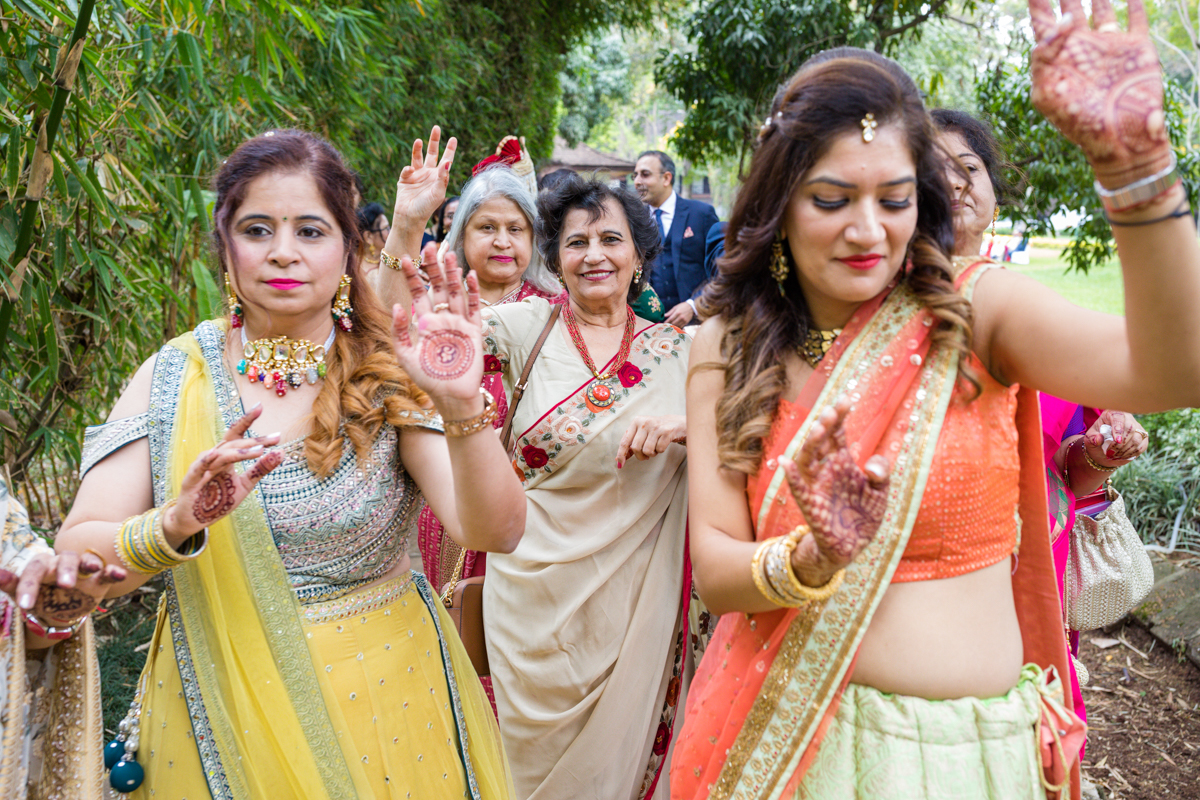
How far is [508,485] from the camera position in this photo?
4.74ft

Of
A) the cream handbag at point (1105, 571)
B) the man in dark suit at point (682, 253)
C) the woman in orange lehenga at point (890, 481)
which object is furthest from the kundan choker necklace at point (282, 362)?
the man in dark suit at point (682, 253)

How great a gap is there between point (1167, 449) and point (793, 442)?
15.0ft

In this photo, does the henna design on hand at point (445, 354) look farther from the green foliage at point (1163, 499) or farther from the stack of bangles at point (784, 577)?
the green foliage at point (1163, 499)

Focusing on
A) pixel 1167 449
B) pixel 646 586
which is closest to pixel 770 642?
pixel 646 586

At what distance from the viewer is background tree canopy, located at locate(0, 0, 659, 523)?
2.26 m

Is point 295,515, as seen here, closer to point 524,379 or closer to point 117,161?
point 524,379

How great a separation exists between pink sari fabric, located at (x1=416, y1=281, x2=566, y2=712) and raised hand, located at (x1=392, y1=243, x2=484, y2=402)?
148 cm

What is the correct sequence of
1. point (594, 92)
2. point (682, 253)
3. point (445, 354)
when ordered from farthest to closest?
point (594, 92) < point (682, 253) < point (445, 354)

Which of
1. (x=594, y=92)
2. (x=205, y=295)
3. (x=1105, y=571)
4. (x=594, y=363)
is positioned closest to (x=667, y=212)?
(x=594, y=363)

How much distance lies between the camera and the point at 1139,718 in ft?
11.4

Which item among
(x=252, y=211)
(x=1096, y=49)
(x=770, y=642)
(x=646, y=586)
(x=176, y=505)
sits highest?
(x=1096, y=49)

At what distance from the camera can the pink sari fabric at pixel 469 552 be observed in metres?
3.05

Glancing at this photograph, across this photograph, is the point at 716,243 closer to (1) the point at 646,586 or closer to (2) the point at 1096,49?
(1) the point at 646,586

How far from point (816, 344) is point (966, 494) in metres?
0.34
